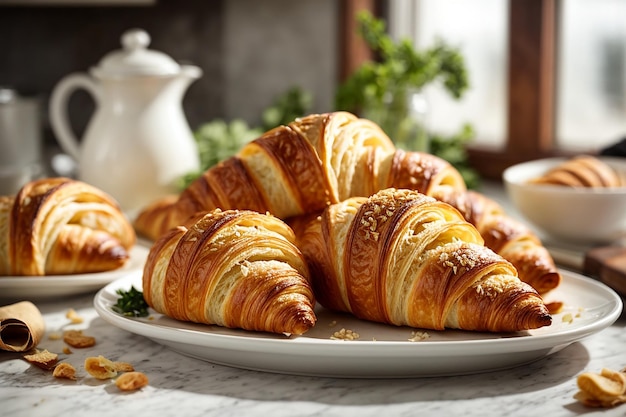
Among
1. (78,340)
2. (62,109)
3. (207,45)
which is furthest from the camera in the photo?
(207,45)

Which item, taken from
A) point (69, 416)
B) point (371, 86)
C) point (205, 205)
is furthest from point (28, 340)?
point (371, 86)

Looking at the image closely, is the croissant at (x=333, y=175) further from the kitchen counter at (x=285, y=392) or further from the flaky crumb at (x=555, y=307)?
the kitchen counter at (x=285, y=392)

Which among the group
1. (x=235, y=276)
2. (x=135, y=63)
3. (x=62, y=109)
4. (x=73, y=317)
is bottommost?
(x=73, y=317)

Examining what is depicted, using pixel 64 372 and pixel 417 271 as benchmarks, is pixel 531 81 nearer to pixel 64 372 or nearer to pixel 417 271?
pixel 417 271

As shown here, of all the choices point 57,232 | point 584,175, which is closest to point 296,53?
point 584,175

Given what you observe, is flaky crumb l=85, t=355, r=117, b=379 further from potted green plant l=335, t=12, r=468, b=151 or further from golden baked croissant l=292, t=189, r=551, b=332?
potted green plant l=335, t=12, r=468, b=151

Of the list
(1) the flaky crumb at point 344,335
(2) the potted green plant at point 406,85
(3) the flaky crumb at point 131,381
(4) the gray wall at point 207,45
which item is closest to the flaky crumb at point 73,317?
(3) the flaky crumb at point 131,381

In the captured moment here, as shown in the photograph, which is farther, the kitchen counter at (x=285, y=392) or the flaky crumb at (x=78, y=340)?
the flaky crumb at (x=78, y=340)
